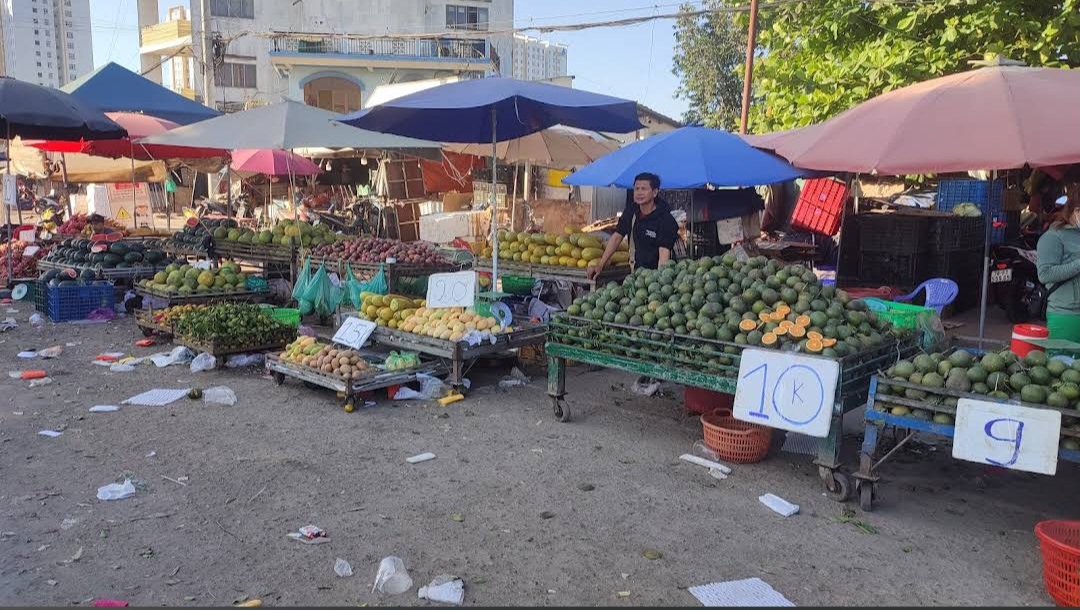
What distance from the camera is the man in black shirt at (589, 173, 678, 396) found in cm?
727

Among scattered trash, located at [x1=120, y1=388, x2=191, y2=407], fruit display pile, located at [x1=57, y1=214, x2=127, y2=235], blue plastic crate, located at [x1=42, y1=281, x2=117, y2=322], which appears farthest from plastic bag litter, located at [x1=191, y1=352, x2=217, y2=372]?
fruit display pile, located at [x1=57, y1=214, x2=127, y2=235]

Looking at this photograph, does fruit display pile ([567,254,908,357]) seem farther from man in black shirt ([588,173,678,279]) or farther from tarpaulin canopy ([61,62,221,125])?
tarpaulin canopy ([61,62,221,125])

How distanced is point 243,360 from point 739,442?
4.95 meters

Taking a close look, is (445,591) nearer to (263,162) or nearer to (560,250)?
(560,250)

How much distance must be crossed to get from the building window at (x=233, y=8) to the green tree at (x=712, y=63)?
2265cm

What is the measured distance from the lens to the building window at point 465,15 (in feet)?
137

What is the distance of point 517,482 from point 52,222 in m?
17.5

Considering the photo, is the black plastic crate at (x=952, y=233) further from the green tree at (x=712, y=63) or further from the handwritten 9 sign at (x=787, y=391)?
the green tree at (x=712, y=63)

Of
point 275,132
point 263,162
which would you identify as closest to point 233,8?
A: point 263,162

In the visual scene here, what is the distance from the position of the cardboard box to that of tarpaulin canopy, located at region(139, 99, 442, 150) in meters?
11.6

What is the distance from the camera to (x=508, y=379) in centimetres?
748

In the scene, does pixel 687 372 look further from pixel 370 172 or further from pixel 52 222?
pixel 370 172

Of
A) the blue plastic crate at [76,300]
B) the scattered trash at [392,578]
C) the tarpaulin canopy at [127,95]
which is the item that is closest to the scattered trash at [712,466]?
the scattered trash at [392,578]

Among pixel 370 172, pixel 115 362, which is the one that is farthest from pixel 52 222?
pixel 115 362
